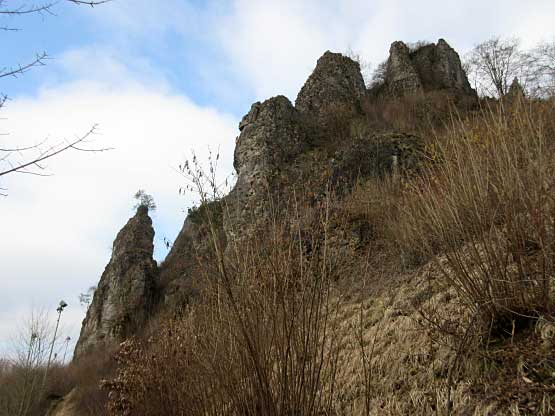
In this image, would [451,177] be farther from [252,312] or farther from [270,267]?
[252,312]

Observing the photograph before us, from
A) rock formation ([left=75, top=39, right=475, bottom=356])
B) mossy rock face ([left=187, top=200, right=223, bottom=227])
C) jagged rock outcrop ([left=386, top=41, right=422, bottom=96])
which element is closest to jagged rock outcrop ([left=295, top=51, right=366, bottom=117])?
rock formation ([left=75, top=39, right=475, bottom=356])

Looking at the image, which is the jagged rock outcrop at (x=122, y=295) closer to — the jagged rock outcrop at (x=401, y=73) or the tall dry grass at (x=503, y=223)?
the jagged rock outcrop at (x=401, y=73)

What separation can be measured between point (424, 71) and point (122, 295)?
49.6ft

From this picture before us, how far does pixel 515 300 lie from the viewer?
9.09 feet

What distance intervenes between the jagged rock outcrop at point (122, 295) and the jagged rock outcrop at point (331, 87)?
756 cm

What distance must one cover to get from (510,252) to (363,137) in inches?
323

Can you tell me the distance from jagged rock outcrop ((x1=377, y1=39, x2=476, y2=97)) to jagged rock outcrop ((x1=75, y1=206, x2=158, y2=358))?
11.4m

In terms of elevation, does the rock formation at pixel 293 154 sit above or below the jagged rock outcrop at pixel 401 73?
below

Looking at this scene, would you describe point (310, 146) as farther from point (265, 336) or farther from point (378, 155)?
point (265, 336)

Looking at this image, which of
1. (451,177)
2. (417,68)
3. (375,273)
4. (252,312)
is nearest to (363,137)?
(375,273)

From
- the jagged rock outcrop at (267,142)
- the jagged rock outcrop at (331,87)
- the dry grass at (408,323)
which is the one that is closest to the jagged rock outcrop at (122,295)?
the jagged rock outcrop at (267,142)

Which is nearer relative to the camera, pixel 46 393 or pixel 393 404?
pixel 393 404

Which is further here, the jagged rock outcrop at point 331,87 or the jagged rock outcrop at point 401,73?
the jagged rock outcrop at point 401,73

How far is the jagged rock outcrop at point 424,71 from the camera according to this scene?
1809 centimetres
